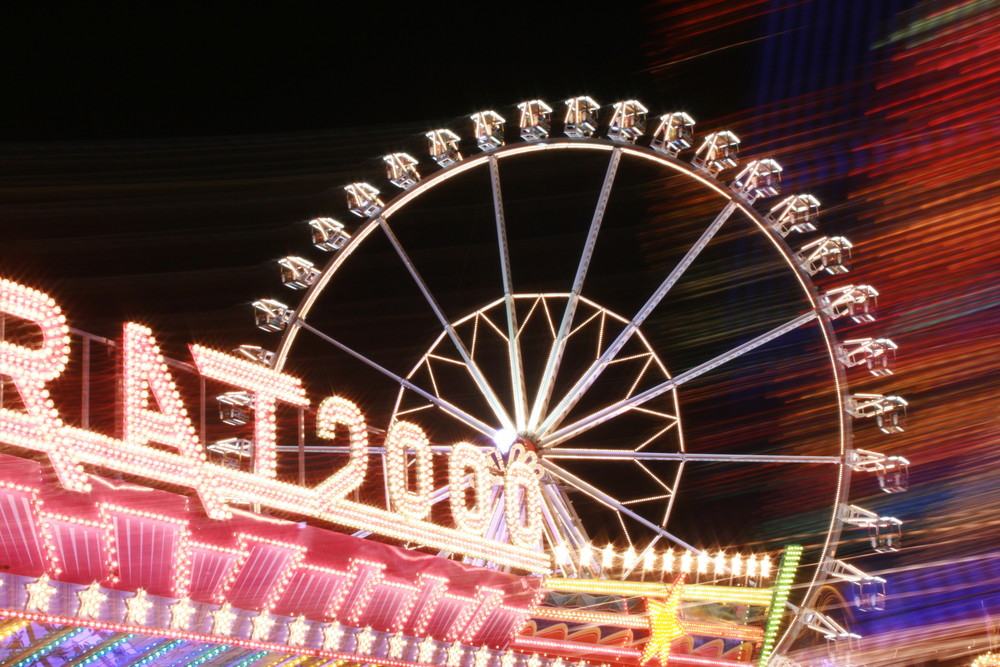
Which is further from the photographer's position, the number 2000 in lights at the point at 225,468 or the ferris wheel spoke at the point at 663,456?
the ferris wheel spoke at the point at 663,456

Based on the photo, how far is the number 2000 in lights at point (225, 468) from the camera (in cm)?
972

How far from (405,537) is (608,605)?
151 inches

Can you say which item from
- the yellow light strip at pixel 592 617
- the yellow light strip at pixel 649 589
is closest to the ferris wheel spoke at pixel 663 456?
the yellow light strip at pixel 649 589

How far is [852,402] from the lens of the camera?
62.3ft

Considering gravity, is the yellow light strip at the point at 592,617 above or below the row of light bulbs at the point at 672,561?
below

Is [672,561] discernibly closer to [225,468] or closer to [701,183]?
[701,183]

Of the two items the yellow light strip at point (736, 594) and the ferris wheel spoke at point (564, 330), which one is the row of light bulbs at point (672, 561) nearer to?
the yellow light strip at point (736, 594)

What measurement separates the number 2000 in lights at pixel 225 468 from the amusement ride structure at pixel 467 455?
3 centimetres

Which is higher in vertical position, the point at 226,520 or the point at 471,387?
the point at 471,387

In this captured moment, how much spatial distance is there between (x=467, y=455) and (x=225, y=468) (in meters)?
4.41

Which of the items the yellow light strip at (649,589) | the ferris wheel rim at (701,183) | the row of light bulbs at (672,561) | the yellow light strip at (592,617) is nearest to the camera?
the yellow light strip at (592,617)

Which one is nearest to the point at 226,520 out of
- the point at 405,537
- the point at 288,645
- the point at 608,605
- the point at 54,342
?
the point at 288,645

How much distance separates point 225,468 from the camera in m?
A: 11.1

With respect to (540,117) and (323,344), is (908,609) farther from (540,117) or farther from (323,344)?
(540,117)
